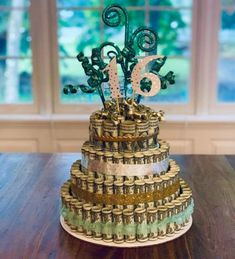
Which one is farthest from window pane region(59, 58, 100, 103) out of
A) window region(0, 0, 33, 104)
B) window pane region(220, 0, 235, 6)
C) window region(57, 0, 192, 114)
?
window pane region(220, 0, 235, 6)

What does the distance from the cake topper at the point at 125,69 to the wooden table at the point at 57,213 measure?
0.41m

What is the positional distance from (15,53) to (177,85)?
111 cm

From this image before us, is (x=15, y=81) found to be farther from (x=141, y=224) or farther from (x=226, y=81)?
(x=141, y=224)

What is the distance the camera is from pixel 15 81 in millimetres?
2992

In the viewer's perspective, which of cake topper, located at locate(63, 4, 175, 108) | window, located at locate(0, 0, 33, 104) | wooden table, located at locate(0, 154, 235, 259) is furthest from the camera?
window, located at locate(0, 0, 33, 104)

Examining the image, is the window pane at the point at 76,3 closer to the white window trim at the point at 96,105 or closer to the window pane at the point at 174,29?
the white window trim at the point at 96,105

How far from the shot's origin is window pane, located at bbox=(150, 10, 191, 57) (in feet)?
9.34

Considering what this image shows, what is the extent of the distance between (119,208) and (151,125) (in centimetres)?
25

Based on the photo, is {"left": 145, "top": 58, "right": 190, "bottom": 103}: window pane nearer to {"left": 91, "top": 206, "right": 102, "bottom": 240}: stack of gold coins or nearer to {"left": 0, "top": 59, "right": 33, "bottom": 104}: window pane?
{"left": 0, "top": 59, "right": 33, "bottom": 104}: window pane

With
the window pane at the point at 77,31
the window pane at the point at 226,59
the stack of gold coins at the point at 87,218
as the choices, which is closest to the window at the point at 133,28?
the window pane at the point at 77,31

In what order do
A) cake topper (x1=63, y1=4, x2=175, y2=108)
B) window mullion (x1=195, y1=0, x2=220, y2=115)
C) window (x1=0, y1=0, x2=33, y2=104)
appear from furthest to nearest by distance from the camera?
window (x1=0, y1=0, x2=33, y2=104), window mullion (x1=195, y1=0, x2=220, y2=115), cake topper (x1=63, y1=4, x2=175, y2=108)

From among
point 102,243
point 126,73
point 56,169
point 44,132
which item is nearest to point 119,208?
point 102,243

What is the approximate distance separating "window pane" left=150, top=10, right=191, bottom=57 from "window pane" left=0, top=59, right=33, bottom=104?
35.3 inches

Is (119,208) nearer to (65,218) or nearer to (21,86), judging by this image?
(65,218)
